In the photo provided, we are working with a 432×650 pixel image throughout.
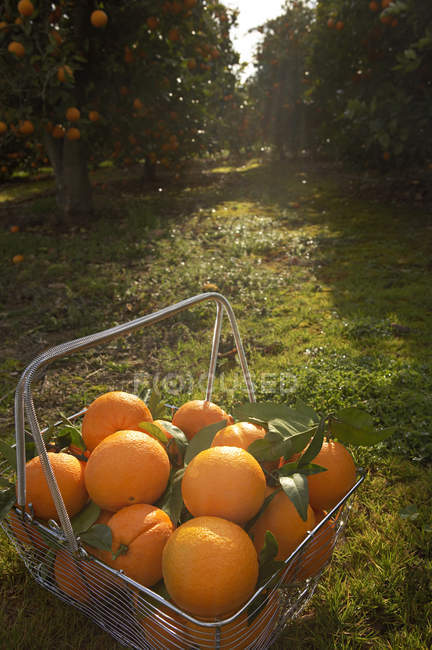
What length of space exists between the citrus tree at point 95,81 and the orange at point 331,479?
5199mm

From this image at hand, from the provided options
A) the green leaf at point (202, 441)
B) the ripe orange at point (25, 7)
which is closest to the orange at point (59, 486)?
the green leaf at point (202, 441)

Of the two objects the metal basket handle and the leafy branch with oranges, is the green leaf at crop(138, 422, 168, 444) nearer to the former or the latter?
the leafy branch with oranges

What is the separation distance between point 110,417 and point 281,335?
2333mm

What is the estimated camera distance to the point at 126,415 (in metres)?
1.54

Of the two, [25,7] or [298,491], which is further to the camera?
[25,7]

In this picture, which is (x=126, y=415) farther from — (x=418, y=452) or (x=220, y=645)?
(x=418, y=452)

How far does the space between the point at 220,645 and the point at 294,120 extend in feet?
46.7

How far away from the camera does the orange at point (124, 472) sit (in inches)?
51.2

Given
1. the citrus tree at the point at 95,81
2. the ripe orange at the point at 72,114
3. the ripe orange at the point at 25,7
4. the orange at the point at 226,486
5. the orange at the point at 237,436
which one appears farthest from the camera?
the ripe orange at the point at 72,114

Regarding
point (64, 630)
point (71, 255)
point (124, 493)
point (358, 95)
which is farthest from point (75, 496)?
point (358, 95)

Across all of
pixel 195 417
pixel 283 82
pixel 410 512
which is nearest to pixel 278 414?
pixel 195 417

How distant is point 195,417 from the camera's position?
5.56 feet

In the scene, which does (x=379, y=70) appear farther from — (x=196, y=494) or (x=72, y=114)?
(x=196, y=494)

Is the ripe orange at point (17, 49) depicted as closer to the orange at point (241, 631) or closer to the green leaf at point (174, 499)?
the green leaf at point (174, 499)
